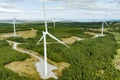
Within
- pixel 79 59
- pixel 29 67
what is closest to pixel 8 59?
→ pixel 29 67

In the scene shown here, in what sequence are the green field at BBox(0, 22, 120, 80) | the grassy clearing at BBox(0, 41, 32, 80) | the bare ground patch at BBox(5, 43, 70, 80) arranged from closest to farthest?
the grassy clearing at BBox(0, 41, 32, 80) < the bare ground patch at BBox(5, 43, 70, 80) < the green field at BBox(0, 22, 120, 80)

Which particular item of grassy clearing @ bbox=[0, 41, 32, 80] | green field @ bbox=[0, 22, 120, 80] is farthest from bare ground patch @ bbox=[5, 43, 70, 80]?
grassy clearing @ bbox=[0, 41, 32, 80]

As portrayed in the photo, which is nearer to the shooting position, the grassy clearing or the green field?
the grassy clearing

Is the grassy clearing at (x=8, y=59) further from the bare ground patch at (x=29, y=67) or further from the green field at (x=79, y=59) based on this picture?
the bare ground patch at (x=29, y=67)

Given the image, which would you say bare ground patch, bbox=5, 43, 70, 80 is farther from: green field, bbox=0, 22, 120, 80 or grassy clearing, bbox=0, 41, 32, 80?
grassy clearing, bbox=0, 41, 32, 80

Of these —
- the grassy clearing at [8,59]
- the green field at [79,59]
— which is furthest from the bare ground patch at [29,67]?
the grassy clearing at [8,59]

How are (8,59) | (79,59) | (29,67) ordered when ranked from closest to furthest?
1. (29,67)
2. (8,59)
3. (79,59)

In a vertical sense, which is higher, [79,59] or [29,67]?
[29,67]

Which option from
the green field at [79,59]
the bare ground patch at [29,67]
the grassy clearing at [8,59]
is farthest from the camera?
the green field at [79,59]

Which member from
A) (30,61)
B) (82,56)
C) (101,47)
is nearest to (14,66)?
(30,61)

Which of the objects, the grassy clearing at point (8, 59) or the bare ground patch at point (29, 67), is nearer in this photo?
the grassy clearing at point (8, 59)

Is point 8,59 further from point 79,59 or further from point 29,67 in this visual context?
point 79,59
